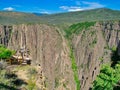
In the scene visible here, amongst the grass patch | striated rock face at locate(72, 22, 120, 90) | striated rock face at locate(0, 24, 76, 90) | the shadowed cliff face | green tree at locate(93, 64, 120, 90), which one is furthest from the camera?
the grass patch

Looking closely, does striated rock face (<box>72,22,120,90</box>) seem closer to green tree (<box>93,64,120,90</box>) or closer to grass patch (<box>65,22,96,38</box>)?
grass patch (<box>65,22,96,38</box>)

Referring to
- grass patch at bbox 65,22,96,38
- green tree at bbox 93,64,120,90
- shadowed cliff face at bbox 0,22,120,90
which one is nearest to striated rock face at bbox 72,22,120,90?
shadowed cliff face at bbox 0,22,120,90

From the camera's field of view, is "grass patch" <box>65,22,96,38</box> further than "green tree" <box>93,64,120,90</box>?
Yes

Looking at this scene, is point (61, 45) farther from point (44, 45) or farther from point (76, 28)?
point (76, 28)

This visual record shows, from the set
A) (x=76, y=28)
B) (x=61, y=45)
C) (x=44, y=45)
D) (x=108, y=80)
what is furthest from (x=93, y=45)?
(x=108, y=80)

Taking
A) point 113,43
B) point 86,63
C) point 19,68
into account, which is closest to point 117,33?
point 113,43

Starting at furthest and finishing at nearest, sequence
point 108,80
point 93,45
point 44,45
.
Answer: point 93,45
point 44,45
point 108,80

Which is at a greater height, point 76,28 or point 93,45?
point 76,28
